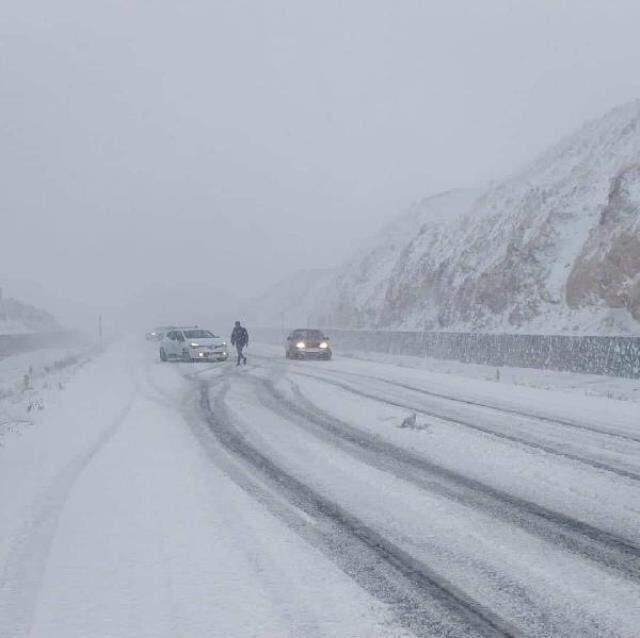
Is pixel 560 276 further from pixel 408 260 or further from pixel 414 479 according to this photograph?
pixel 414 479

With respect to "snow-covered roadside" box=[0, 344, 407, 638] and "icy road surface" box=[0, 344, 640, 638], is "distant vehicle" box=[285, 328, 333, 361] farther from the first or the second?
"snow-covered roadside" box=[0, 344, 407, 638]

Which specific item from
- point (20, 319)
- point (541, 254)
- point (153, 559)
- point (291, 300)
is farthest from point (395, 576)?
point (291, 300)

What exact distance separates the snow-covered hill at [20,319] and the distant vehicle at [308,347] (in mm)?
41684

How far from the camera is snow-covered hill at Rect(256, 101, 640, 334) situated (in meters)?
28.3

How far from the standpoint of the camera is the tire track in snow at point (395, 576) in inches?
166

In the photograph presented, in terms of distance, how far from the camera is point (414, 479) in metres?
8.05

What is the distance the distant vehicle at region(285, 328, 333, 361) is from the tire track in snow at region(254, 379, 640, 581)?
2083 cm

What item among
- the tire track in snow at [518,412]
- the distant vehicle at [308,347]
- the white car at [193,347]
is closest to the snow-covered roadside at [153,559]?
the tire track in snow at [518,412]

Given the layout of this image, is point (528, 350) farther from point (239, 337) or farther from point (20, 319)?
point (20, 319)

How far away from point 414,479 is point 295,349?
25713 mm

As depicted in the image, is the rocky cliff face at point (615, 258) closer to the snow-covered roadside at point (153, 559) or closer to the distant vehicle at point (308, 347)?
the distant vehicle at point (308, 347)

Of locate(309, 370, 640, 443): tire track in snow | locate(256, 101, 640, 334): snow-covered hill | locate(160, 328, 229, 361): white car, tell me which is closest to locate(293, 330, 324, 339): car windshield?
locate(160, 328, 229, 361): white car

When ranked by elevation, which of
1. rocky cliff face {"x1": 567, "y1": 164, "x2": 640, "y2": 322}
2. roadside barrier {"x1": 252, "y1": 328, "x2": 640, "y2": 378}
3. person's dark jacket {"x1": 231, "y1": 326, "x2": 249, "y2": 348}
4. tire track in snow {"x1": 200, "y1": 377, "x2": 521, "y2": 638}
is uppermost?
rocky cliff face {"x1": 567, "y1": 164, "x2": 640, "y2": 322}

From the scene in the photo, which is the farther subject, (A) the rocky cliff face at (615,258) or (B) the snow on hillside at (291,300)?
(B) the snow on hillside at (291,300)
